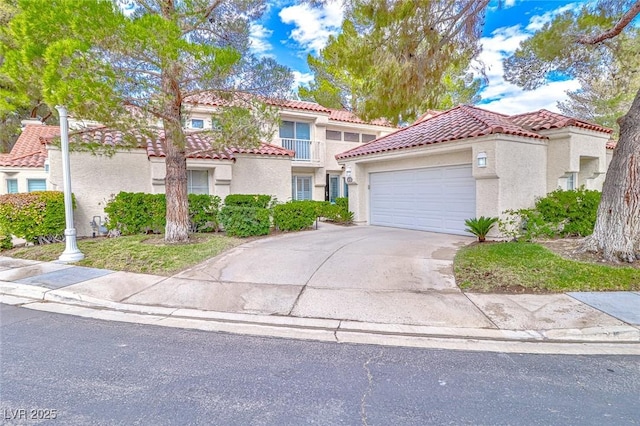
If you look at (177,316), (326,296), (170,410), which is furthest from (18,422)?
(326,296)

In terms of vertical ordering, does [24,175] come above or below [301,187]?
above

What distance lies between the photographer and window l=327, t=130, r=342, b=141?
21766 millimetres

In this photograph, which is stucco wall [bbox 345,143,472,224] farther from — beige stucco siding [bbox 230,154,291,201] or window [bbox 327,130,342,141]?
window [bbox 327,130,342,141]

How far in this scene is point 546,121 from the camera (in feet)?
37.8

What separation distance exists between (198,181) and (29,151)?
37.2ft

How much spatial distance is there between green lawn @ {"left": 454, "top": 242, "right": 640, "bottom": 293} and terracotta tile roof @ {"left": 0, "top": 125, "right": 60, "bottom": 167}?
16480 millimetres

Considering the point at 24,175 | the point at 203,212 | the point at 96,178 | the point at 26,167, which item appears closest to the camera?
the point at 96,178

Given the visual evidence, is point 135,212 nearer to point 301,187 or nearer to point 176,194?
point 176,194

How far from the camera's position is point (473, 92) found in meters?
25.2

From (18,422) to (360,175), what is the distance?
13.5m

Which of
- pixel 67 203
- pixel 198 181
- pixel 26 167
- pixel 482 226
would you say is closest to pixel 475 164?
pixel 482 226

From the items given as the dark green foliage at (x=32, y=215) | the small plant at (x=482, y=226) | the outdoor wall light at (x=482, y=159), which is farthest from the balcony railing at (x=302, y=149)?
the small plant at (x=482, y=226)

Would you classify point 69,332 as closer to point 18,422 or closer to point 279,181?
point 18,422

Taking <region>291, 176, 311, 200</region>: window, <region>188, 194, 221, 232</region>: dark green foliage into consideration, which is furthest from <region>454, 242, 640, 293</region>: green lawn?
<region>291, 176, 311, 200</region>: window
